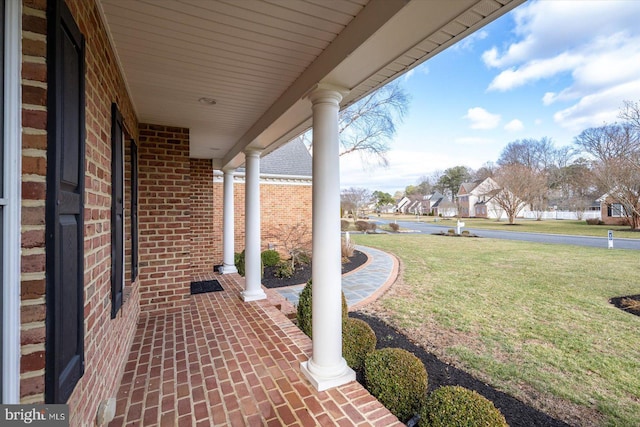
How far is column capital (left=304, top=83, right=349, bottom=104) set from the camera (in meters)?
2.39

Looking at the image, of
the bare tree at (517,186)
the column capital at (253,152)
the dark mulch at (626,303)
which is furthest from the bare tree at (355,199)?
the column capital at (253,152)

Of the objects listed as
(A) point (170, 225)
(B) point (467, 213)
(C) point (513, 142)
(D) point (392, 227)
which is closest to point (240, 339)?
(A) point (170, 225)

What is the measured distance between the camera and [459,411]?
1.95 meters

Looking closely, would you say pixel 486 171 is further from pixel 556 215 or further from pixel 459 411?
pixel 459 411

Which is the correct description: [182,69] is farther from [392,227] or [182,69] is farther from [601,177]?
[601,177]

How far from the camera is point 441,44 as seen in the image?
1.83 metres

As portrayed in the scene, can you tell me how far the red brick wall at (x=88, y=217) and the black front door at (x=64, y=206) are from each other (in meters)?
0.02

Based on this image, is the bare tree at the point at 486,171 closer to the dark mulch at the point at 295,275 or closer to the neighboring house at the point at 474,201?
the neighboring house at the point at 474,201

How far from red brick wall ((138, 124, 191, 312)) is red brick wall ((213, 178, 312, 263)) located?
476 cm

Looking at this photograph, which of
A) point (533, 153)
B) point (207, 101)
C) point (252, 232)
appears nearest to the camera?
point (207, 101)

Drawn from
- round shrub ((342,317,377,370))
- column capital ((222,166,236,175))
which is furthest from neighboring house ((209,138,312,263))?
round shrub ((342,317,377,370))

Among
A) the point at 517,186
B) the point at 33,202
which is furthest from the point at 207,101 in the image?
the point at 517,186

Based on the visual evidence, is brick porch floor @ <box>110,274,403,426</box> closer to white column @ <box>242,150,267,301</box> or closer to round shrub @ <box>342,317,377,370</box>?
round shrub @ <box>342,317,377,370</box>

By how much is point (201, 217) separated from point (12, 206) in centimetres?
641
